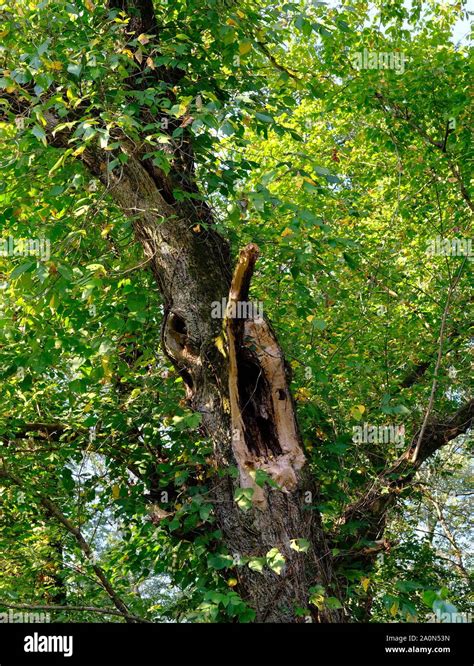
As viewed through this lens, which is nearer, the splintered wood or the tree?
the tree

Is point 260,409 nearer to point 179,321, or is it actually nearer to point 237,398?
point 237,398

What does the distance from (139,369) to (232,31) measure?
294 cm

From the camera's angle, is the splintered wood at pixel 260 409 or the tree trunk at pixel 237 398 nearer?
the tree trunk at pixel 237 398

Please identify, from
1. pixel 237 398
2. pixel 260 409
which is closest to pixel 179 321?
pixel 237 398

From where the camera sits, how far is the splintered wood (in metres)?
4.68

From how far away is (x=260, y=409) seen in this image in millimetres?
4871

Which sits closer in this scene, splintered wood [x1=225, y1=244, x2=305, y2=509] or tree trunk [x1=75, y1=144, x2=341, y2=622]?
tree trunk [x1=75, y1=144, x2=341, y2=622]

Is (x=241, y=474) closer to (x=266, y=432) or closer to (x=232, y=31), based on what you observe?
(x=266, y=432)

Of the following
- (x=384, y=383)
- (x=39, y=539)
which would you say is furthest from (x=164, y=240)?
(x=39, y=539)

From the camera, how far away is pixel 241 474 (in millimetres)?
4719

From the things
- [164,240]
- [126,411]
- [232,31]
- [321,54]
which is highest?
[321,54]

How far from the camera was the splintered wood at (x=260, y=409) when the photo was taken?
4.68 m
